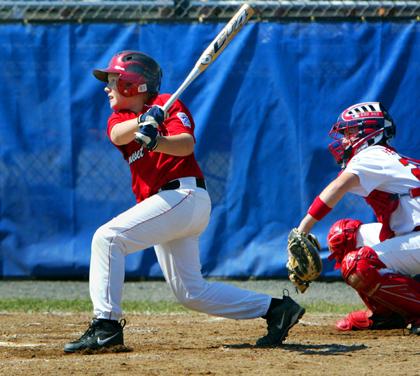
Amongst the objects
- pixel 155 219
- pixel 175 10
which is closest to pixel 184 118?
pixel 155 219

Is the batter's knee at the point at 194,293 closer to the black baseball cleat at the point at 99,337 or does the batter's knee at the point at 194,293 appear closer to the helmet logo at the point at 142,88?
the black baseball cleat at the point at 99,337

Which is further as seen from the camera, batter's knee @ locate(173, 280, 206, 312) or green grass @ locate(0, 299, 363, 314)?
green grass @ locate(0, 299, 363, 314)

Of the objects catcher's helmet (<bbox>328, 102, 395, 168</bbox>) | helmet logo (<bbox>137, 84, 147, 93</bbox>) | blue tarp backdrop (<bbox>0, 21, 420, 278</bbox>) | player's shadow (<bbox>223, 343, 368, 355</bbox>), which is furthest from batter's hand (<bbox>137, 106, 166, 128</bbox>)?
blue tarp backdrop (<bbox>0, 21, 420, 278</bbox>)

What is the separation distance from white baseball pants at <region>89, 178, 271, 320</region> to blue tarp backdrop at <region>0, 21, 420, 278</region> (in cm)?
317

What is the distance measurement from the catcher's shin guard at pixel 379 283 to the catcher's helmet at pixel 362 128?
66cm

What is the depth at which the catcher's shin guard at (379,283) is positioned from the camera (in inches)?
229

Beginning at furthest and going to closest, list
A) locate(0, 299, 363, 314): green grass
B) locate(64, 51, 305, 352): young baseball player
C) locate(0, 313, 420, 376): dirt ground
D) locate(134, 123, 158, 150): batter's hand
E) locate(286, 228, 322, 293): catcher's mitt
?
locate(0, 299, 363, 314): green grass < locate(286, 228, 322, 293): catcher's mitt < locate(64, 51, 305, 352): young baseball player < locate(134, 123, 158, 150): batter's hand < locate(0, 313, 420, 376): dirt ground

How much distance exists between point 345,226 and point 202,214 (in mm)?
1409

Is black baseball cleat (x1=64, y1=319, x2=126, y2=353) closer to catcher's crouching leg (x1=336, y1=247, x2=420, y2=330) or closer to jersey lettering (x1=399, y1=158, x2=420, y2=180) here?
catcher's crouching leg (x1=336, y1=247, x2=420, y2=330)

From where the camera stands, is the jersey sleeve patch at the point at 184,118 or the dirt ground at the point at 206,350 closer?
the dirt ground at the point at 206,350

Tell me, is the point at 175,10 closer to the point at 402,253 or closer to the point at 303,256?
the point at 402,253

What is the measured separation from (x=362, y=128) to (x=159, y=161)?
1.53 metres

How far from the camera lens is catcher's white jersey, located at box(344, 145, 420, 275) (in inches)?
228

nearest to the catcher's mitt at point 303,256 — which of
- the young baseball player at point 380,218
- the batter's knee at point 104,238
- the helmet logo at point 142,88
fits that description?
the young baseball player at point 380,218
